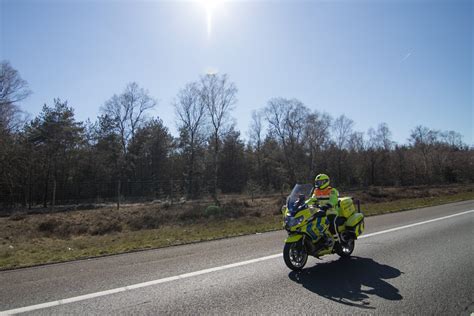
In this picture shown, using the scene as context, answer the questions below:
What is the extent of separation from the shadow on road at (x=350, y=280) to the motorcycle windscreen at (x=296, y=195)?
1.23 metres

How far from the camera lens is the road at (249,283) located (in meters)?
4.26

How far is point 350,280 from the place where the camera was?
5363mm

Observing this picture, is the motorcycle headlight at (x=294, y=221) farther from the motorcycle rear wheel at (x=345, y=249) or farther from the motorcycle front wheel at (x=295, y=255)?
the motorcycle rear wheel at (x=345, y=249)

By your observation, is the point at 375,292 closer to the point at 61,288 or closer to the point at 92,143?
the point at 61,288

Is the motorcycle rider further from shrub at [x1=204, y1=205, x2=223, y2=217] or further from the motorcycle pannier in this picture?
shrub at [x1=204, y1=205, x2=223, y2=217]

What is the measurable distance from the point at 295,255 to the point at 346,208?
7.18ft

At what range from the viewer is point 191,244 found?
9273 mm

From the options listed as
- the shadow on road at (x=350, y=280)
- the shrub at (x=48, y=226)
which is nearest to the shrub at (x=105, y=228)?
the shrub at (x=48, y=226)

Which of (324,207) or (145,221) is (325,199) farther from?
(145,221)

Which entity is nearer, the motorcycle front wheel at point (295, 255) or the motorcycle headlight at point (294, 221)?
the motorcycle front wheel at point (295, 255)

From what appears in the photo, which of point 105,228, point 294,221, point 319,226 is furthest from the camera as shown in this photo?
point 105,228

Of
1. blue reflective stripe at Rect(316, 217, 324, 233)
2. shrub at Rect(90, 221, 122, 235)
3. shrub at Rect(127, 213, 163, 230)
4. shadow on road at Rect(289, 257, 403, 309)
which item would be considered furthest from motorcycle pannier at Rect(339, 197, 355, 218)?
shrub at Rect(90, 221, 122, 235)

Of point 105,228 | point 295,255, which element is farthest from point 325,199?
point 105,228

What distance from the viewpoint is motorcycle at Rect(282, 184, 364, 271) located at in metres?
5.92
